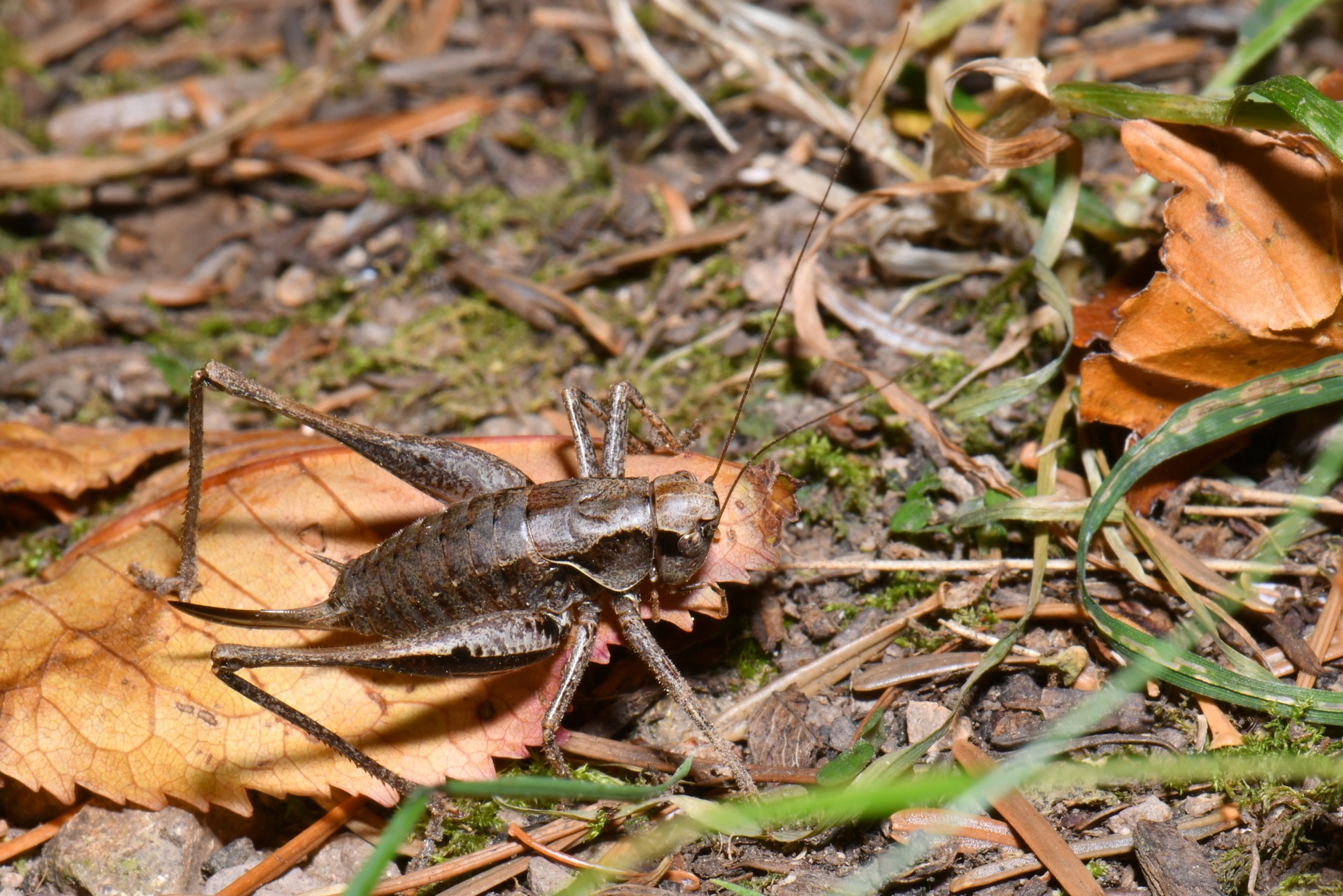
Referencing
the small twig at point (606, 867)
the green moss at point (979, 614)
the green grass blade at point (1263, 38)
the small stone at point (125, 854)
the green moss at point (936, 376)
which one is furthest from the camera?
the green grass blade at point (1263, 38)

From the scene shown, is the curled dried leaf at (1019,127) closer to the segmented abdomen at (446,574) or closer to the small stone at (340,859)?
the segmented abdomen at (446,574)

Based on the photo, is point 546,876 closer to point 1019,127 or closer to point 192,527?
point 192,527

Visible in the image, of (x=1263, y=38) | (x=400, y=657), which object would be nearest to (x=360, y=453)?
(x=400, y=657)

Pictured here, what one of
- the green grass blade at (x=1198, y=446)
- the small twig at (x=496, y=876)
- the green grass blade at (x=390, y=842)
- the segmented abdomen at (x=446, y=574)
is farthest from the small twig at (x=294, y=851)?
the green grass blade at (x=1198, y=446)

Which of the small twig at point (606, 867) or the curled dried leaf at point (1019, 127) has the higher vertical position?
the curled dried leaf at point (1019, 127)

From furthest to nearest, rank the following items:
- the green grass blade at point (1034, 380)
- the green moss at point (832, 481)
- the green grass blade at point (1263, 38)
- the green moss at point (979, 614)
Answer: the green grass blade at point (1263, 38)
the green moss at point (832, 481)
the green grass blade at point (1034, 380)
the green moss at point (979, 614)

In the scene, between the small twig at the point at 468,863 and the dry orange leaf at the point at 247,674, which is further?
the dry orange leaf at the point at 247,674

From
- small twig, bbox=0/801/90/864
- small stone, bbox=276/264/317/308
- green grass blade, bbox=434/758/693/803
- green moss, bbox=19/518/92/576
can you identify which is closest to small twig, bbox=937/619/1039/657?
green grass blade, bbox=434/758/693/803
